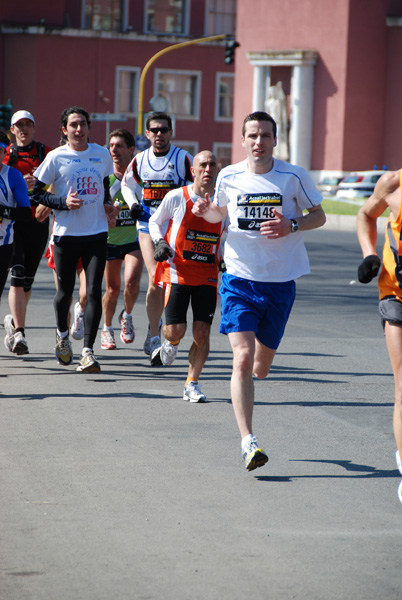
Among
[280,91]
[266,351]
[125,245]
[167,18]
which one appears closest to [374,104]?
[280,91]

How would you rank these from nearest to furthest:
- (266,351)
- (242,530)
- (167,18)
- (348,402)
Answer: (242,530) < (266,351) < (348,402) < (167,18)

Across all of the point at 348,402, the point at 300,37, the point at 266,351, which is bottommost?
the point at 348,402

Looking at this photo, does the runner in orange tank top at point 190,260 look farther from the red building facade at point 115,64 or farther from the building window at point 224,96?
the building window at point 224,96

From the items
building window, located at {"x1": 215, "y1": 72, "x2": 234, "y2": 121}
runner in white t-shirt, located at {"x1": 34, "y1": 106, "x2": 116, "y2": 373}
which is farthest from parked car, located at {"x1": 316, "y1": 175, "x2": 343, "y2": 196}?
runner in white t-shirt, located at {"x1": 34, "y1": 106, "x2": 116, "y2": 373}

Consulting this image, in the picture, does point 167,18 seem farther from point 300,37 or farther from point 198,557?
point 198,557

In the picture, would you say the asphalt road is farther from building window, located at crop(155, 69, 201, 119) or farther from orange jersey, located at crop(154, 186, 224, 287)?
building window, located at crop(155, 69, 201, 119)

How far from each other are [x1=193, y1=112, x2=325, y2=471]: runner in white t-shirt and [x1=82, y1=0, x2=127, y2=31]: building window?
58.5 meters

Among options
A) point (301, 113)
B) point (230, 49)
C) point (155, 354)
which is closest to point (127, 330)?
A: point (155, 354)

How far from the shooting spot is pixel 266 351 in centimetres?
705

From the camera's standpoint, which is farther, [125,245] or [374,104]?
[374,104]

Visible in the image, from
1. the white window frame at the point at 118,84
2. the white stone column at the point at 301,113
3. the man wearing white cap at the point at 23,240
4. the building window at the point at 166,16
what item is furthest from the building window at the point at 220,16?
the man wearing white cap at the point at 23,240

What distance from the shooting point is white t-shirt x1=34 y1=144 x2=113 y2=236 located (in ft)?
31.2

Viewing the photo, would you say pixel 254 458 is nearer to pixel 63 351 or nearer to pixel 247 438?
pixel 247 438

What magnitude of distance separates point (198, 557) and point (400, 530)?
1.04m
